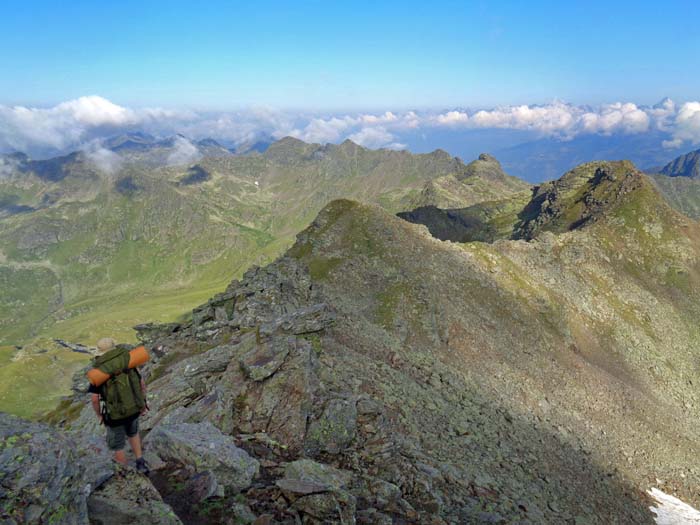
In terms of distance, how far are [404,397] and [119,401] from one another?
21.9 meters

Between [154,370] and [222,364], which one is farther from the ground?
[222,364]

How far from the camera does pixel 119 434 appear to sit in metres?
15.6

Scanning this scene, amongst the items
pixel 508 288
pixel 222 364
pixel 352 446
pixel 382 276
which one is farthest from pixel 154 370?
pixel 508 288

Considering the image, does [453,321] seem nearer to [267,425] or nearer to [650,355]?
[267,425]

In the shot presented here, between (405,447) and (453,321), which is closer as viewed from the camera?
(405,447)

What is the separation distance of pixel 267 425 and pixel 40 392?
711 ft

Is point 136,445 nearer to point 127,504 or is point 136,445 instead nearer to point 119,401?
point 119,401

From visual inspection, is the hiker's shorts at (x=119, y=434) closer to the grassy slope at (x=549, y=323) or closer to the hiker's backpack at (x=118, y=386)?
the hiker's backpack at (x=118, y=386)

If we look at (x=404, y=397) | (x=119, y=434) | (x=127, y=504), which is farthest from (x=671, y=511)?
(x=127, y=504)

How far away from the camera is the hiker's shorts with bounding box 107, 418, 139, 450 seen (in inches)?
611

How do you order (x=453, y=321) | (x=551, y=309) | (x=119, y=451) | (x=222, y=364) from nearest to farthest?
(x=119, y=451), (x=222, y=364), (x=453, y=321), (x=551, y=309)

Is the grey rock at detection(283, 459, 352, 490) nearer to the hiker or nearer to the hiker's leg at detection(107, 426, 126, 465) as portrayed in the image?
the hiker

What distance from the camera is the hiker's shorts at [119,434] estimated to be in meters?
15.5

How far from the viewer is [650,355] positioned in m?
78.6
